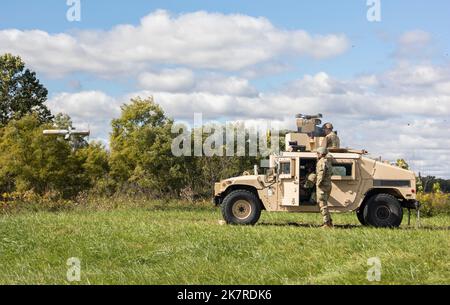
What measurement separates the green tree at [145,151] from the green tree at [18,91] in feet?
43.2

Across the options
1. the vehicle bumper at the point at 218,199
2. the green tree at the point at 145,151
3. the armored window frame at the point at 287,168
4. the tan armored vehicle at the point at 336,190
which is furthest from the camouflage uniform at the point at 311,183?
the green tree at the point at 145,151

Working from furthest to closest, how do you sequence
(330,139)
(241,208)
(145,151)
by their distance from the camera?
(145,151)
(330,139)
(241,208)

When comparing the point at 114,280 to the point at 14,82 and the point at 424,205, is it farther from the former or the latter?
the point at 14,82

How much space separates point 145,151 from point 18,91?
19.9 meters

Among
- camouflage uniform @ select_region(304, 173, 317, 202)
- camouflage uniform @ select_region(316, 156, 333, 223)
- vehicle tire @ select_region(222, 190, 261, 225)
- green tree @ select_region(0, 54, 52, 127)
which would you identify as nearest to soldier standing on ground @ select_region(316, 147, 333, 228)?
camouflage uniform @ select_region(316, 156, 333, 223)

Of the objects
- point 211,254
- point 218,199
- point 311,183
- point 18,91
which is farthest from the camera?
point 18,91

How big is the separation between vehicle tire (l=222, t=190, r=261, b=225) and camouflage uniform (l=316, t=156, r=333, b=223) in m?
1.60

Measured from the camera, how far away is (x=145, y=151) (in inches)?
1516

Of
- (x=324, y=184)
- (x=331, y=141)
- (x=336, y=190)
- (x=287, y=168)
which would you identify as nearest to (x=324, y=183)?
(x=324, y=184)

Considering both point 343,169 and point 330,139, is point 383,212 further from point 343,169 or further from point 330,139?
point 330,139

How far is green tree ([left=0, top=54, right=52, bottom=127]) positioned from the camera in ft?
172

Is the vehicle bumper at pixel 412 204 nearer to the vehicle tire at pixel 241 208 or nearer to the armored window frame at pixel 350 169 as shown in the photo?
the armored window frame at pixel 350 169

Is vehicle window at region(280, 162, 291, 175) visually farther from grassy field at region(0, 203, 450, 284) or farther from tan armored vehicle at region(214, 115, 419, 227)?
grassy field at region(0, 203, 450, 284)
